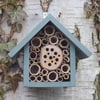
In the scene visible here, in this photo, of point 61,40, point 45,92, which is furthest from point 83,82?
point 61,40

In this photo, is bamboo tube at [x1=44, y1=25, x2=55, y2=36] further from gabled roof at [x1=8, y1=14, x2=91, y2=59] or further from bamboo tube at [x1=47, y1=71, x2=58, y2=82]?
bamboo tube at [x1=47, y1=71, x2=58, y2=82]

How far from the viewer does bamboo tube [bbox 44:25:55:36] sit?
1952 millimetres

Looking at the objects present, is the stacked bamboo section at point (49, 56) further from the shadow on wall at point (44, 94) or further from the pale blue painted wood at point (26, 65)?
the shadow on wall at point (44, 94)

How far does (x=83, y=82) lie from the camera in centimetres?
222

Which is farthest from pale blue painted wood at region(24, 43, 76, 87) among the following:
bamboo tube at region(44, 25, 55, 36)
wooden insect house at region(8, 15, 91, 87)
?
bamboo tube at region(44, 25, 55, 36)

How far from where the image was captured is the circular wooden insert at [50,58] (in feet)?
6.31

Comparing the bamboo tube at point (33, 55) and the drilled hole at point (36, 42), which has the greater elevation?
the drilled hole at point (36, 42)

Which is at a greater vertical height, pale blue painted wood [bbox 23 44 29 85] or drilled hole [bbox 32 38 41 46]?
drilled hole [bbox 32 38 41 46]

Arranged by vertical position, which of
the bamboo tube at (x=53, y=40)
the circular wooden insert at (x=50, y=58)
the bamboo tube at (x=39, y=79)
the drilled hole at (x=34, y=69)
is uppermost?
the bamboo tube at (x=53, y=40)

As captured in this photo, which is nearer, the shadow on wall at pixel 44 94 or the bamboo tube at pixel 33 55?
the bamboo tube at pixel 33 55

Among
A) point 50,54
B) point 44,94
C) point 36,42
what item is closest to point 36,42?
point 36,42

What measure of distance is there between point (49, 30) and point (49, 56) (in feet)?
0.46

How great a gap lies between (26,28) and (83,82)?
0.46m

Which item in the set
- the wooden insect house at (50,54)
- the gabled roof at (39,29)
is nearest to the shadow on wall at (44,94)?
the wooden insect house at (50,54)
